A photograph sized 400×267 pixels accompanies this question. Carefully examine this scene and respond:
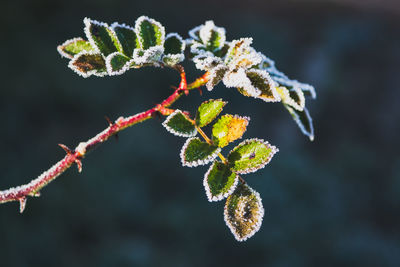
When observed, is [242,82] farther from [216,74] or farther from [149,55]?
[149,55]

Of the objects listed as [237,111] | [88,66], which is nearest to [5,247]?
[237,111]

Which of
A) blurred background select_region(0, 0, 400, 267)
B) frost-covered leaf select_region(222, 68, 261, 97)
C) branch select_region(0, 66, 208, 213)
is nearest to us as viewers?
frost-covered leaf select_region(222, 68, 261, 97)

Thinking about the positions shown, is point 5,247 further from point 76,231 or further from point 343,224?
point 343,224

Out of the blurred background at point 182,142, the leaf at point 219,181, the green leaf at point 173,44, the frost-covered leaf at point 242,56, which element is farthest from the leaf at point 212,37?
the blurred background at point 182,142

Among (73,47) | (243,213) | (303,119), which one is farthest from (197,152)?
(73,47)

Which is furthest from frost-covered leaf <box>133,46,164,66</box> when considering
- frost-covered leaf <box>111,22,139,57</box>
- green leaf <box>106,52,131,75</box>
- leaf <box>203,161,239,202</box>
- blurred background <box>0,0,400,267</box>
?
blurred background <box>0,0,400,267</box>

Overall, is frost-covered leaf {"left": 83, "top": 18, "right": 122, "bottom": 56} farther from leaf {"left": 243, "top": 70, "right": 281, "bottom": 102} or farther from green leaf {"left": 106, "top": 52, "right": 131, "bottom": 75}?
leaf {"left": 243, "top": 70, "right": 281, "bottom": 102}

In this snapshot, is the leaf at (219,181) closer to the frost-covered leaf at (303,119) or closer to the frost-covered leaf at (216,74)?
the frost-covered leaf at (216,74)
